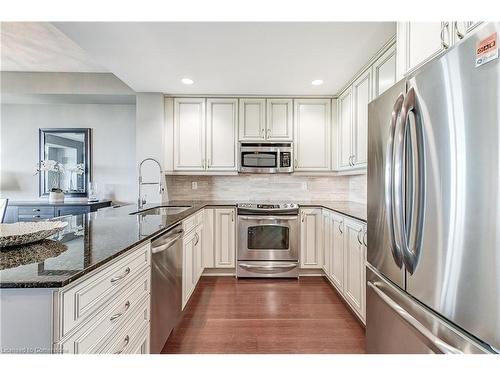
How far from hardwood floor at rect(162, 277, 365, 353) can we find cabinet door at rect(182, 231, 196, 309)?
0.64 ft

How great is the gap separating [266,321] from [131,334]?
4.35ft

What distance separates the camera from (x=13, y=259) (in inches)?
36.6

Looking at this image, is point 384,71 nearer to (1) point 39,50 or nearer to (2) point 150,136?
(2) point 150,136

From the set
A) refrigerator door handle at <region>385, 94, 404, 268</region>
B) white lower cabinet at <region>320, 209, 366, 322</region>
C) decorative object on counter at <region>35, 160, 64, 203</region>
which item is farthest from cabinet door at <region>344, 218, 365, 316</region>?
decorative object on counter at <region>35, 160, 64, 203</region>

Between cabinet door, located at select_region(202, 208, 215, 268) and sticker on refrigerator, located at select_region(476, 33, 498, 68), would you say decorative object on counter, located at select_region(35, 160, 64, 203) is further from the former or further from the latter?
sticker on refrigerator, located at select_region(476, 33, 498, 68)

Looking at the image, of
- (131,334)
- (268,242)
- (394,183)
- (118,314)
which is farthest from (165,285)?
(268,242)

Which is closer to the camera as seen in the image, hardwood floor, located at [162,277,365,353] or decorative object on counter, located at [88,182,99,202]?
hardwood floor, located at [162,277,365,353]

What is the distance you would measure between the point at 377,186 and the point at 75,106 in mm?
4515


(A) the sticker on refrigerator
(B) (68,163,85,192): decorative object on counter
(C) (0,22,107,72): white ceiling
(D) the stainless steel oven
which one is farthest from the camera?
(B) (68,163,85,192): decorative object on counter

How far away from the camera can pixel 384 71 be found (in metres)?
2.20

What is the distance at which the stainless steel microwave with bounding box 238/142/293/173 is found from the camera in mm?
A: 3547

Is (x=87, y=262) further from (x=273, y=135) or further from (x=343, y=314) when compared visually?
(x=273, y=135)

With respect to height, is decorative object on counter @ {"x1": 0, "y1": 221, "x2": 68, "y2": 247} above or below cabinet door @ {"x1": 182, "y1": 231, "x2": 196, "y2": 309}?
above
